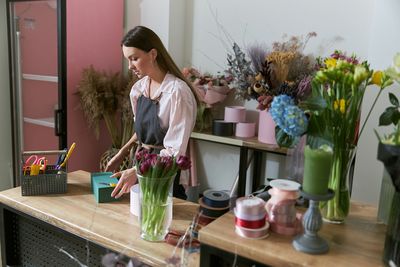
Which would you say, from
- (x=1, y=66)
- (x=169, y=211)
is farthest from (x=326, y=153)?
(x=1, y=66)

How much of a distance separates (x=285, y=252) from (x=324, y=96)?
452 millimetres

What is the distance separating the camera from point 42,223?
1.47m

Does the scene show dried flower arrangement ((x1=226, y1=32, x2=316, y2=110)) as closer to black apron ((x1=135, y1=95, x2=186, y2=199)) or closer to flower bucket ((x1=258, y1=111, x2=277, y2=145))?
flower bucket ((x1=258, y1=111, x2=277, y2=145))

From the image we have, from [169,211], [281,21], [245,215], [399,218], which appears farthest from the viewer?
[281,21]

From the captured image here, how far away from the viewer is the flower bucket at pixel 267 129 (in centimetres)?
267

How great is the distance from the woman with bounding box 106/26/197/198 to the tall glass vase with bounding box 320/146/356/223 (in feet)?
2.38

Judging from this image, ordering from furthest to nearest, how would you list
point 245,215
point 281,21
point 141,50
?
point 281,21, point 141,50, point 245,215

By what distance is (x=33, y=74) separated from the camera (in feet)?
10.7

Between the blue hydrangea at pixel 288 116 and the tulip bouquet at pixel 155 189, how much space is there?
1.20ft

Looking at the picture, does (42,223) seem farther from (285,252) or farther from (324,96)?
(324,96)

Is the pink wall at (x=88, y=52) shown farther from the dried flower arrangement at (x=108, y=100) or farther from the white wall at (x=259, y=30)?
the white wall at (x=259, y=30)

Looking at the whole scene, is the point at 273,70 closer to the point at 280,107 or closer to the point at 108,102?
the point at 108,102

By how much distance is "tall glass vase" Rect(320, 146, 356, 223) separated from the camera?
3.78ft

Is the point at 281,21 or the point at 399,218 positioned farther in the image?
the point at 281,21
